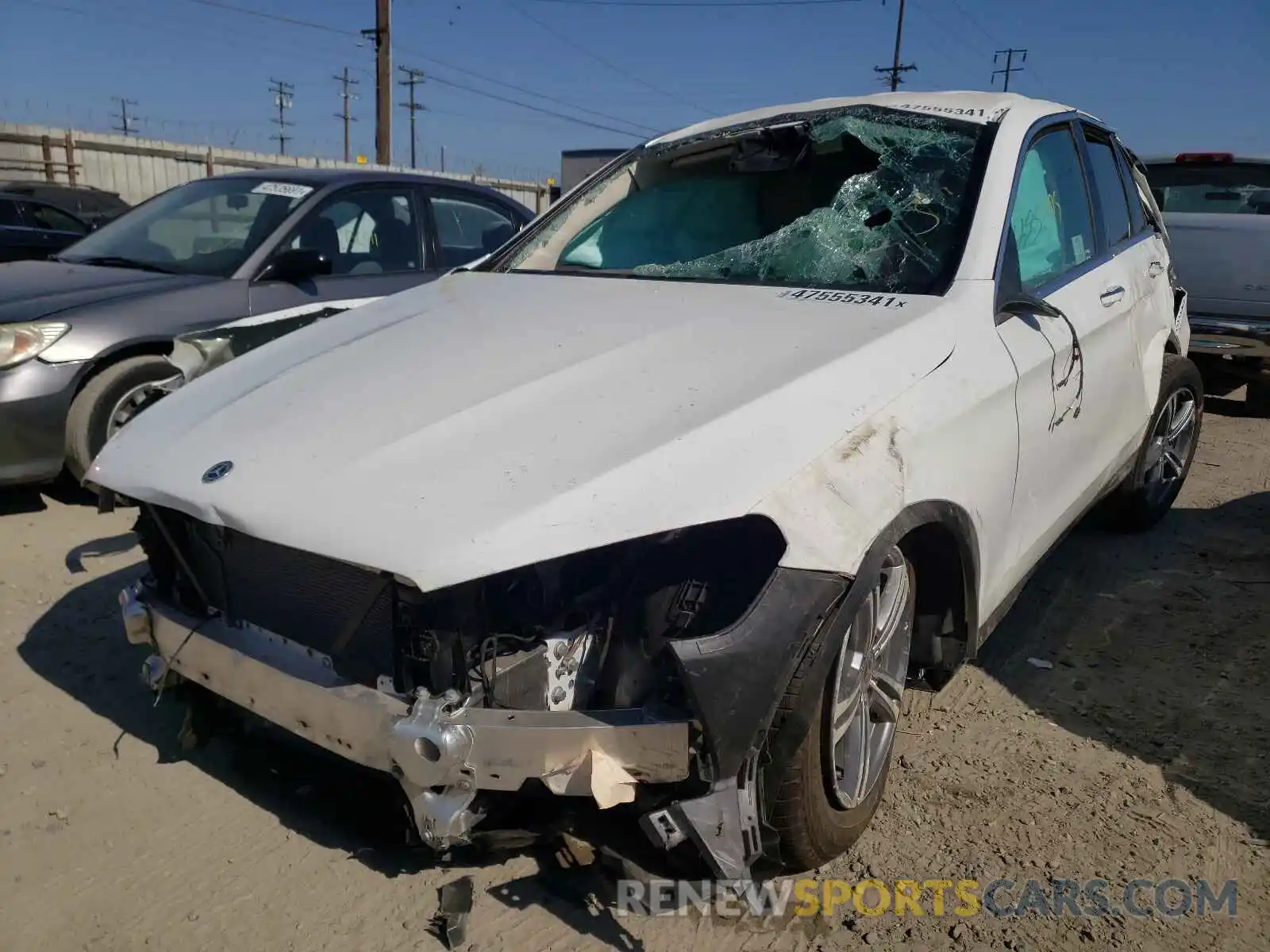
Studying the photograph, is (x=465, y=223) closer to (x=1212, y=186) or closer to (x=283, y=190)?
(x=283, y=190)

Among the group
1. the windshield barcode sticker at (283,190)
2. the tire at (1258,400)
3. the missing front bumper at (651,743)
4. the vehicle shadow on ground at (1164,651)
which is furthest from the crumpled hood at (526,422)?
the tire at (1258,400)

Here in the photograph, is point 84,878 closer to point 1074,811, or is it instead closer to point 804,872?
point 804,872

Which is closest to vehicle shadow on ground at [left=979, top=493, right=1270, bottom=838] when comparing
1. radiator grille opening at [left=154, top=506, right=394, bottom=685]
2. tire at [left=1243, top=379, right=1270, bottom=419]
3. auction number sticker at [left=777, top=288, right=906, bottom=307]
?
auction number sticker at [left=777, top=288, right=906, bottom=307]

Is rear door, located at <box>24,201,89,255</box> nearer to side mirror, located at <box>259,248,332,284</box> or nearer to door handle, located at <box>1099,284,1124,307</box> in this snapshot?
side mirror, located at <box>259,248,332,284</box>

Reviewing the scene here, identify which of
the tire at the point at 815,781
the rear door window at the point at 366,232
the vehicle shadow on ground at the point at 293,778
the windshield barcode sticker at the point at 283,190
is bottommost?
the vehicle shadow on ground at the point at 293,778

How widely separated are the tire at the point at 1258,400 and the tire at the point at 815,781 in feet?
21.9

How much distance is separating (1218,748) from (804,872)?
1431mm

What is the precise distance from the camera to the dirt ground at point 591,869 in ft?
6.92

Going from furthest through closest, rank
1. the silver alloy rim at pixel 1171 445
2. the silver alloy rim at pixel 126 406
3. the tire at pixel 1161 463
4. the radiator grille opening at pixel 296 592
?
the silver alloy rim at pixel 126 406 < the silver alloy rim at pixel 1171 445 < the tire at pixel 1161 463 < the radiator grille opening at pixel 296 592

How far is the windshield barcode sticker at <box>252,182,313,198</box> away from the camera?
5184 mm

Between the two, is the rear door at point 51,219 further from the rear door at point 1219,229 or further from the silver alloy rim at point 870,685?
the rear door at point 1219,229

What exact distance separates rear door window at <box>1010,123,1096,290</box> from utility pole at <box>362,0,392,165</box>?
713 inches

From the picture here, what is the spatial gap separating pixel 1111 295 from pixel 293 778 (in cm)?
313

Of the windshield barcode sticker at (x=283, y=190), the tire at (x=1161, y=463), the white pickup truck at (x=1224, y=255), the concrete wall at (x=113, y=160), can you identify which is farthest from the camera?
the concrete wall at (x=113, y=160)
